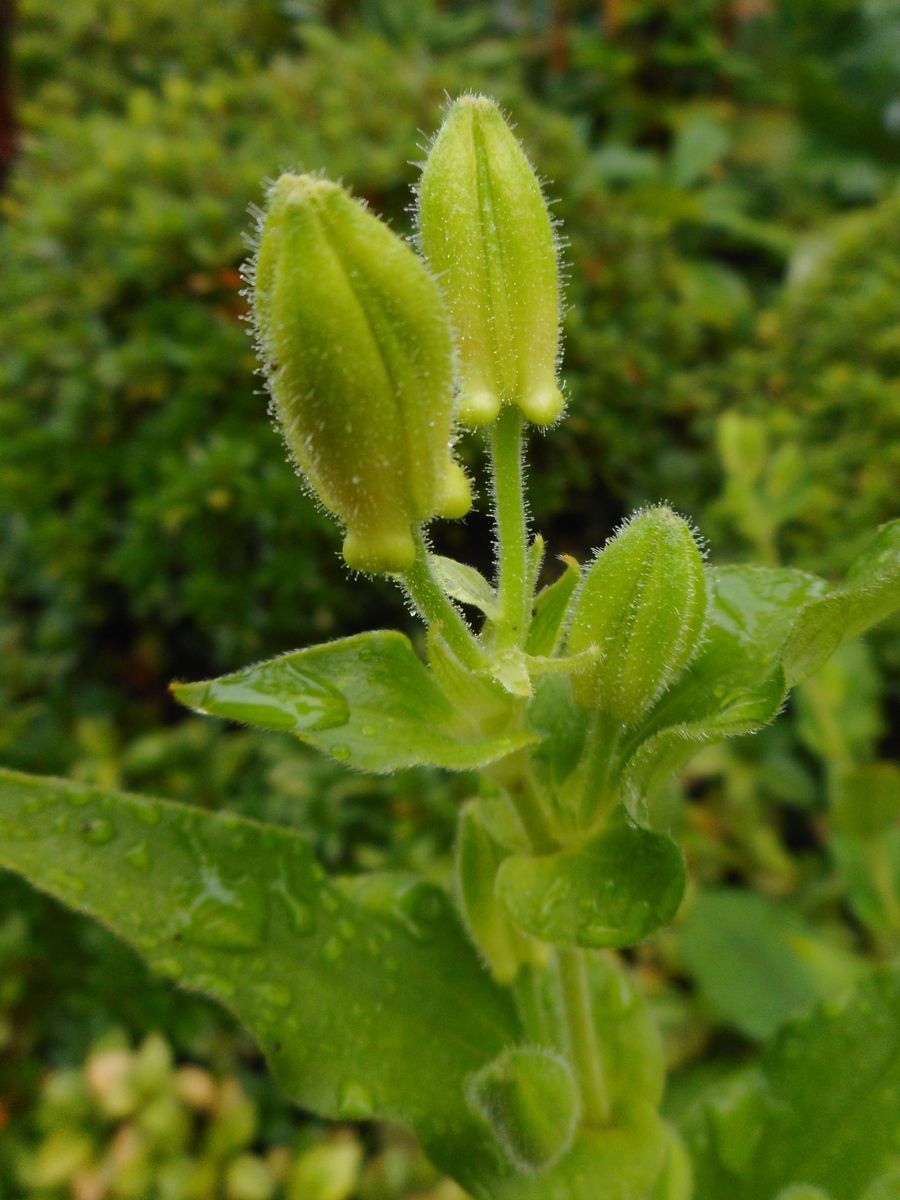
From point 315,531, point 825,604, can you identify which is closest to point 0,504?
point 315,531

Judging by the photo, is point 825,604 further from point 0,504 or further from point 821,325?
point 821,325

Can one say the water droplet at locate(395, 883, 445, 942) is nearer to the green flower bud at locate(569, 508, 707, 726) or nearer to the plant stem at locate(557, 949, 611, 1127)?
the plant stem at locate(557, 949, 611, 1127)

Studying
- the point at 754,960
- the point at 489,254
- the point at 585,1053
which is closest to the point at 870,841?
the point at 754,960

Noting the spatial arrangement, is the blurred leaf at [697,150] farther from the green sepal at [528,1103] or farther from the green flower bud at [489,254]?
the green sepal at [528,1103]

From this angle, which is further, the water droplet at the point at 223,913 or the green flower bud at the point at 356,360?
the water droplet at the point at 223,913

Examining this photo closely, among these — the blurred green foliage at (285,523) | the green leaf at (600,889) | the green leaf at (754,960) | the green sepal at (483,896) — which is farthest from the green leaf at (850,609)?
the green leaf at (754,960)

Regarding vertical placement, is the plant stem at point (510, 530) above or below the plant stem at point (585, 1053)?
above
